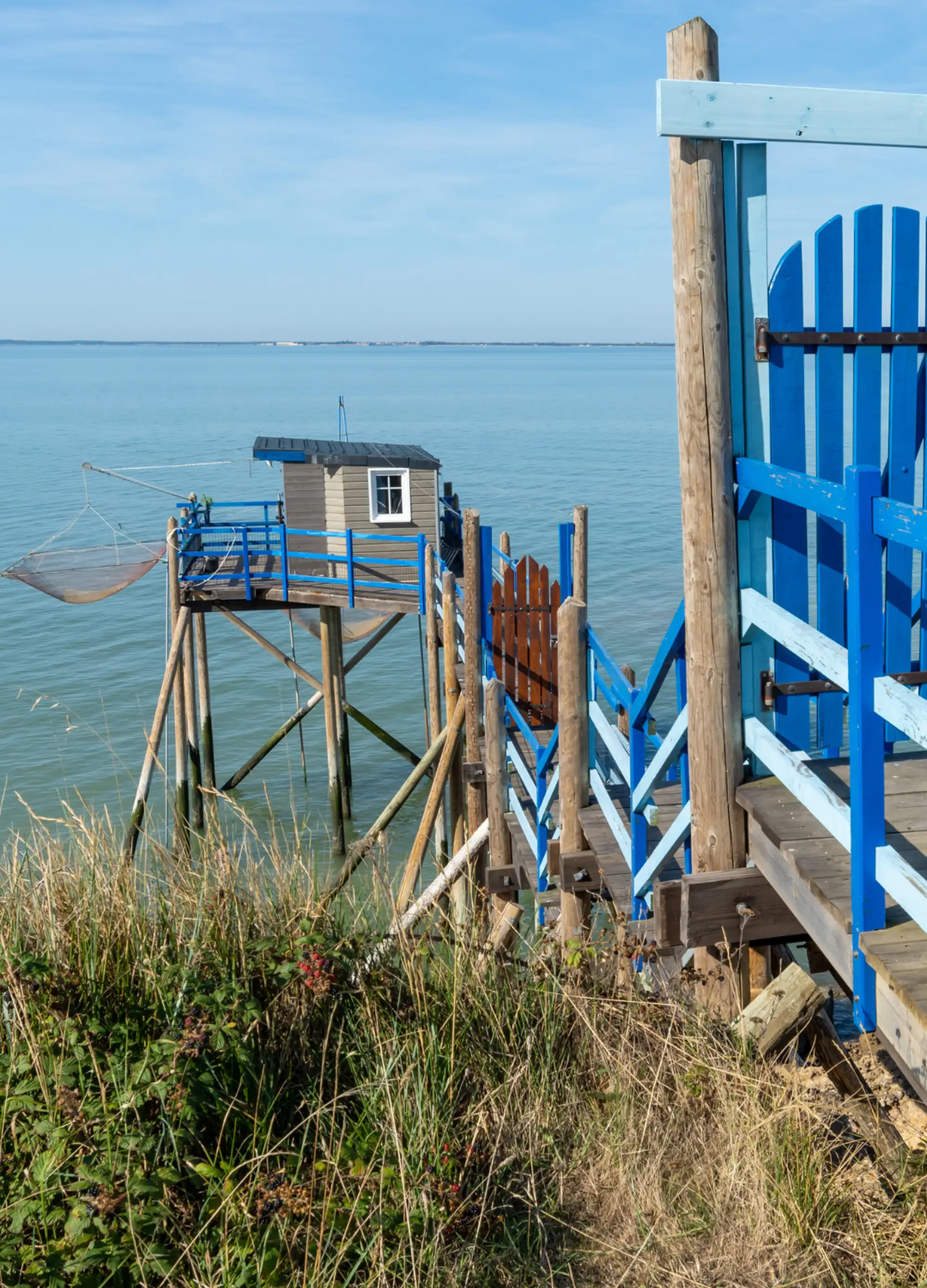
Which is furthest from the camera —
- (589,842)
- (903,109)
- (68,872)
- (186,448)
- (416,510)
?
(186,448)

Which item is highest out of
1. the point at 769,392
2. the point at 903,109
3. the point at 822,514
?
the point at 903,109

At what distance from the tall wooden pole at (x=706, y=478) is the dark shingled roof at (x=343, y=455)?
1205cm

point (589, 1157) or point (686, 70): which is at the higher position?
point (686, 70)

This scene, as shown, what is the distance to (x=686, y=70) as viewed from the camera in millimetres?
3828

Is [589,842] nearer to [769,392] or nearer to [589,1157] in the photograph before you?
[589,1157]

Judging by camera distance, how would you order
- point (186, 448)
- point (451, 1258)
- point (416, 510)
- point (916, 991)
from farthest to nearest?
point (186, 448) < point (416, 510) < point (451, 1258) < point (916, 991)

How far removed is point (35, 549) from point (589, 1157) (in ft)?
109

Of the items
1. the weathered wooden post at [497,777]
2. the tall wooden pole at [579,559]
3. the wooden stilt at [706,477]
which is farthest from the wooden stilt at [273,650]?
the wooden stilt at [706,477]

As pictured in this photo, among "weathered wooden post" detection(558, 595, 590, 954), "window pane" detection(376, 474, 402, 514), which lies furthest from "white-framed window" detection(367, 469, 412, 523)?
"weathered wooden post" detection(558, 595, 590, 954)

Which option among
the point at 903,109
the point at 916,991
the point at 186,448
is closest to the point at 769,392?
the point at 903,109

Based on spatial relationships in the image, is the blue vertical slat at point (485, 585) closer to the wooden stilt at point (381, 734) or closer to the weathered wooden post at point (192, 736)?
the weathered wooden post at point (192, 736)

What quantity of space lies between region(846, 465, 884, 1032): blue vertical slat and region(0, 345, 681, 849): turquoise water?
2255 mm

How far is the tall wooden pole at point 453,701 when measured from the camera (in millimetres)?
10703

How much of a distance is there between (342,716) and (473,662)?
5748 mm
